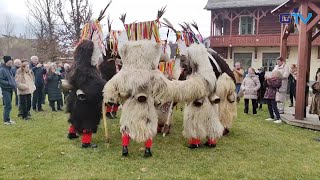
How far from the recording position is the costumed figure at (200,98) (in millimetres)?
5711

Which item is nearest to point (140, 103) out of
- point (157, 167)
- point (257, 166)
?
point (157, 167)

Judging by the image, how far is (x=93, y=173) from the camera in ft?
15.5

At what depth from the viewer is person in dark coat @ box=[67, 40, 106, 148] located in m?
5.76

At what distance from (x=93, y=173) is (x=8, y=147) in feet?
7.41

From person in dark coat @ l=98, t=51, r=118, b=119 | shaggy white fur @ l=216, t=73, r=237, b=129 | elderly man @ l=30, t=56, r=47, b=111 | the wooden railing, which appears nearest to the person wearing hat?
elderly man @ l=30, t=56, r=47, b=111

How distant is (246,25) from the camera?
26.9 meters

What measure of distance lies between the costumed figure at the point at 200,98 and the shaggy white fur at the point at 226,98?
68cm

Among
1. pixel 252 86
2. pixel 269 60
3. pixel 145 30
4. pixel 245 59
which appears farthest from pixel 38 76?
pixel 269 60

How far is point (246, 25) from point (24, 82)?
2154cm

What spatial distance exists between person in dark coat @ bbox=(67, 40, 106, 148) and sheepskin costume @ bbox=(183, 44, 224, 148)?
163 cm

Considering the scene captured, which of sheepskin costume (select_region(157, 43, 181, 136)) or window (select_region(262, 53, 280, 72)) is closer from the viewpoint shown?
sheepskin costume (select_region(157, 43, 181, 136))

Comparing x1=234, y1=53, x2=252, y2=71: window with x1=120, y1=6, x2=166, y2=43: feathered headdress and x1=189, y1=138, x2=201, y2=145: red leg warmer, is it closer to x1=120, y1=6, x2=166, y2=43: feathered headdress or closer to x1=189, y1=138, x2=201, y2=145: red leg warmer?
x1=189, y1=138, x2=201, y2=145: red leg warmer

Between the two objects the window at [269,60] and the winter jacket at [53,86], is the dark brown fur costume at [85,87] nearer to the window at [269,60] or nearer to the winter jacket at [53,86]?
the winter jacket at [53,86]

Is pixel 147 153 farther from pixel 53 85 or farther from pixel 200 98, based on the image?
pixel 53 85
